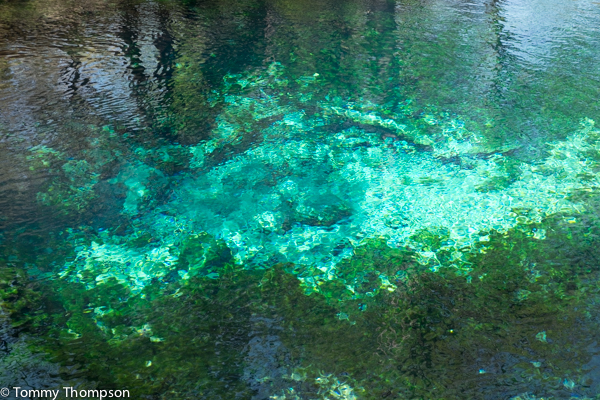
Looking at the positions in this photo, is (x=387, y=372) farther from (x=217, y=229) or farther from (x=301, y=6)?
(x=301, y=6)

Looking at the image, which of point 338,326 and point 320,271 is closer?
point 338,326

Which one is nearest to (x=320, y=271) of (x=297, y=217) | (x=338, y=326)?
(x=338, y=326)

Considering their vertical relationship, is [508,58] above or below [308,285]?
above

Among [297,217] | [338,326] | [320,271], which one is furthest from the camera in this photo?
[297,217]

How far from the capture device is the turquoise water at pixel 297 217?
8.09 feet

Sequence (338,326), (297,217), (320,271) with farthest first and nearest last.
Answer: (297,217)
(320,271)
(338,326)

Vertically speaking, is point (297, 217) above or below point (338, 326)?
above

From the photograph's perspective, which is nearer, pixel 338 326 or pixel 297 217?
pixel 338 326

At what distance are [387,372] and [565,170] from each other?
122 inches

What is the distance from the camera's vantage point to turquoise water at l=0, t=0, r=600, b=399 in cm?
246

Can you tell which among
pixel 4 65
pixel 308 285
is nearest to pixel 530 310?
pixel 308 285

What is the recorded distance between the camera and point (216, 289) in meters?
2.96

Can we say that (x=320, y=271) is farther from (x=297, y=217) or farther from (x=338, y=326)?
(x=297, y=217)

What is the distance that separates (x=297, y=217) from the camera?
3.67 metres
